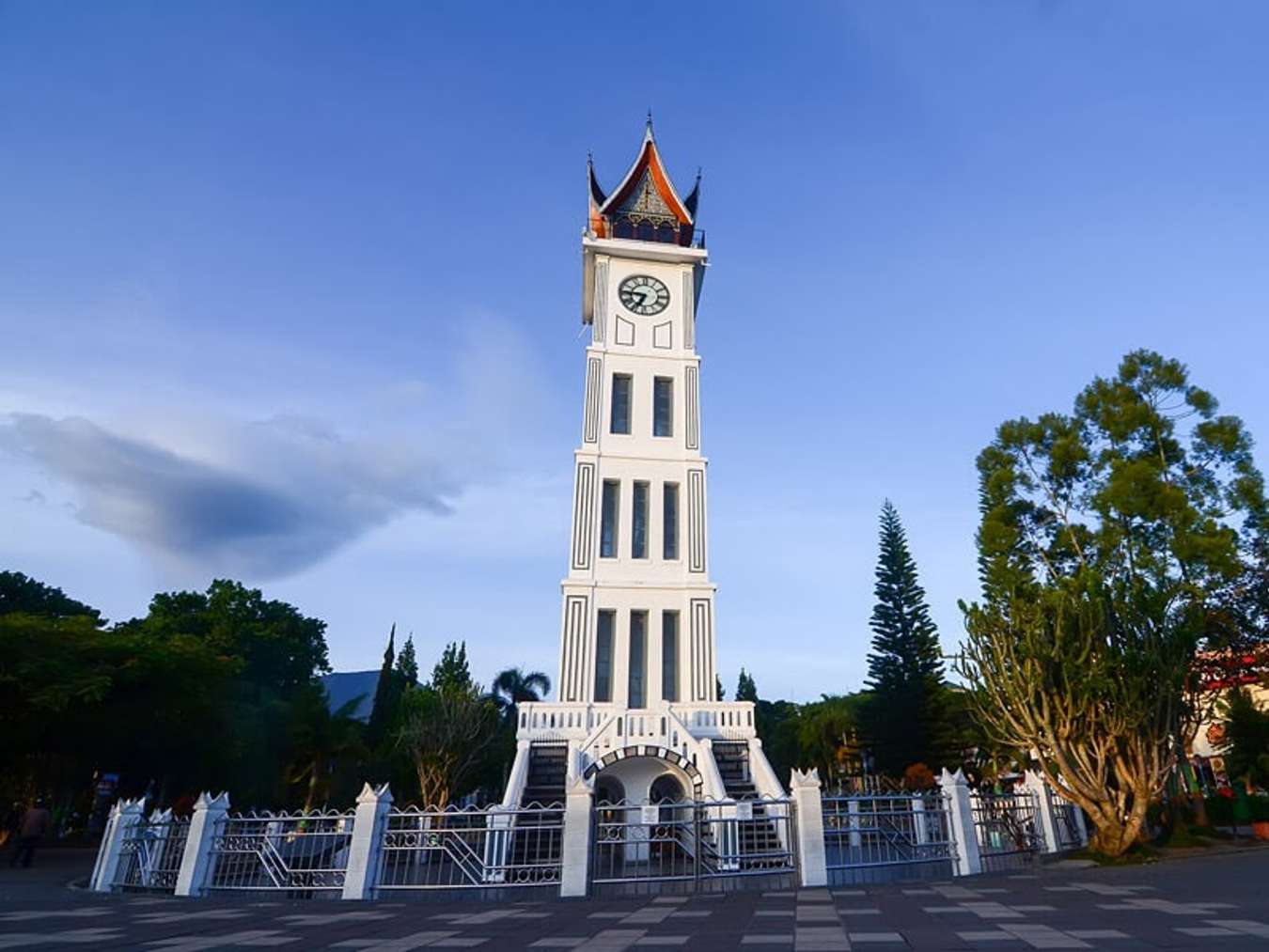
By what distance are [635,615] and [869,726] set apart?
41.5 ft

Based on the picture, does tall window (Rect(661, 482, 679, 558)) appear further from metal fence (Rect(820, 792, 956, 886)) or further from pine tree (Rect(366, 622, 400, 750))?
pine tree (Rect(366, 622, 400, 750))

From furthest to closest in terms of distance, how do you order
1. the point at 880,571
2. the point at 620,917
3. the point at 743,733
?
1. the point at 880,571
2. the point at 743,733
3. the point at 620,917

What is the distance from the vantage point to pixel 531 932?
20.1ft

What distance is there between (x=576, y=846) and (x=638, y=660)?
1145cm

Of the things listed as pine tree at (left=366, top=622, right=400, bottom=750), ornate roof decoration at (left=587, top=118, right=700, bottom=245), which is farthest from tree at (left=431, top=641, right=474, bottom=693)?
ornate roof decoration at (left=587, top=118, right=700, bottom=245)

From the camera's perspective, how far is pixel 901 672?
2941 centimetres

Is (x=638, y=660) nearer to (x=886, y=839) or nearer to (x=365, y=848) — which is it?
(x=886, y=839)

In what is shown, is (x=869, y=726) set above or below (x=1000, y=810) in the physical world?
above

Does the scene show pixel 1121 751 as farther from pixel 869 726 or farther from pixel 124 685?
pixel 124 685

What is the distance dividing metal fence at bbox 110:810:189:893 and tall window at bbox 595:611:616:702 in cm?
1025

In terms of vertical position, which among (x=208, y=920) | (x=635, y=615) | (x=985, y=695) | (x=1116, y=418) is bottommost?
(x=208, y=920)

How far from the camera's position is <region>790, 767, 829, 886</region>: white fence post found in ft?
29.9

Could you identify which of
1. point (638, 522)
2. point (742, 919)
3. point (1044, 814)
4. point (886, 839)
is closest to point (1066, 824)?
point (1044, 814)

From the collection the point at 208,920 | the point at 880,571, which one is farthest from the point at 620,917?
the point at 880,571
